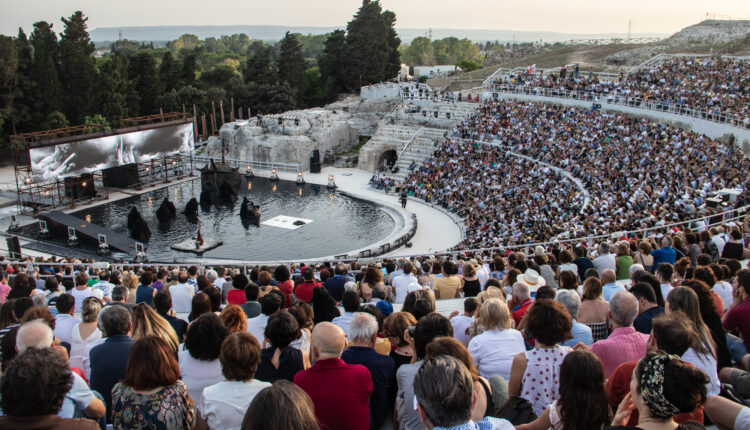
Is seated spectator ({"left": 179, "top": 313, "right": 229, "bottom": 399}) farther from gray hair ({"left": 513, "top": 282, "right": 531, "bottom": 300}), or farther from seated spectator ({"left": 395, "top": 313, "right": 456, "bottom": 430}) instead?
gray hair ({"left": 513, "top": 282, "right": 531, "bottom": 300})

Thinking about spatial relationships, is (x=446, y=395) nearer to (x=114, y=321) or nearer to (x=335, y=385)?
(x=335, y=385)

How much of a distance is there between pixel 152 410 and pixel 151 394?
0.13 metres

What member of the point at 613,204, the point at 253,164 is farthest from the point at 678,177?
the point at 253,164

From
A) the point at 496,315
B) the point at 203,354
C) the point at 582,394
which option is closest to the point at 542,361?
the point at 496,315

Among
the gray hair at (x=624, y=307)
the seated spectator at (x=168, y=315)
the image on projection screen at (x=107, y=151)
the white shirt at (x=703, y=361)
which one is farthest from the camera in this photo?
the image on projection screen at (x=107, y=151)

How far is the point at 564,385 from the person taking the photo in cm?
454

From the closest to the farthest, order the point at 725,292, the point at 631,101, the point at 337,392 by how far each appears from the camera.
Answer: the point at 337,392 < the point at 725,292 < the point at 631,101

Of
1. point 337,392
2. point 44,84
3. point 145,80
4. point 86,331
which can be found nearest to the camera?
point 337,392

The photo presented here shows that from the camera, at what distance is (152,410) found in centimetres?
471

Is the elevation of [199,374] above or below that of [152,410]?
below

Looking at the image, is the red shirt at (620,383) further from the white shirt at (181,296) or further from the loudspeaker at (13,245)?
the loudspeaker at (13,245)

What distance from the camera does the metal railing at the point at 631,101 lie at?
32.0 m

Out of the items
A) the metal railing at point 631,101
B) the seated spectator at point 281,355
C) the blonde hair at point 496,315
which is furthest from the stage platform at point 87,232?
the metal railing at point 631,101

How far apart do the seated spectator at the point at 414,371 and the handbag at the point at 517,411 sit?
75 centimetres
